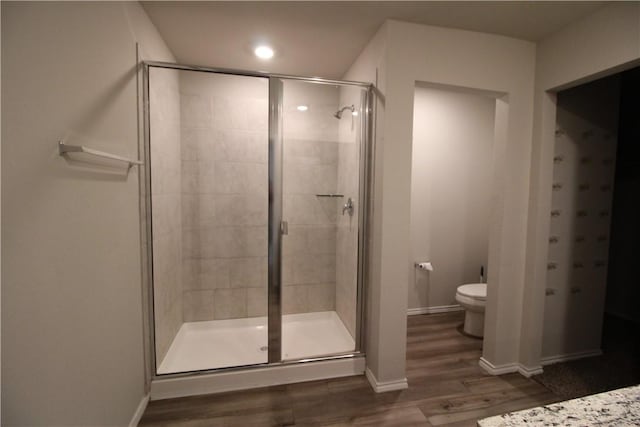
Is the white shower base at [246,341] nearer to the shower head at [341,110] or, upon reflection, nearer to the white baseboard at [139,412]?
the white baseboard at [139,412]

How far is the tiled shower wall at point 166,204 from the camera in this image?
1.94m

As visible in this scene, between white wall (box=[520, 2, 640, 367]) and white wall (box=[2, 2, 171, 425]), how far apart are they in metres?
2.69

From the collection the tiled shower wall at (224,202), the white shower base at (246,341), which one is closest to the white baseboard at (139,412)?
the white shower base at (246,341)

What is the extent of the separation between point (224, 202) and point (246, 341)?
1272mm

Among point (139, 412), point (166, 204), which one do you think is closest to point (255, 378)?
point (139, 412)

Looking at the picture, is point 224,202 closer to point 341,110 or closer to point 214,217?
point 214,217

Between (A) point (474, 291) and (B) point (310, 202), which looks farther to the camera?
(A) point (474, 291)

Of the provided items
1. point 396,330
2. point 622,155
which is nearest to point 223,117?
point 396,330

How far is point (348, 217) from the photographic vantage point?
245 centimetres

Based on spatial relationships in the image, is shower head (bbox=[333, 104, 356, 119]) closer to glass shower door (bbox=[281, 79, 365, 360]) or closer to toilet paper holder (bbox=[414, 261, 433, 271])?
glass shower door (bbox=[281, 79, 365, 360])

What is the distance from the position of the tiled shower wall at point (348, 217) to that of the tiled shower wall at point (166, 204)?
1381 mm

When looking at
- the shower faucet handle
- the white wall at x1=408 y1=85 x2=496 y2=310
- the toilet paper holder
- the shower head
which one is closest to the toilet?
the toilet paper holder

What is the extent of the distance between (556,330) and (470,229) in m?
1.32

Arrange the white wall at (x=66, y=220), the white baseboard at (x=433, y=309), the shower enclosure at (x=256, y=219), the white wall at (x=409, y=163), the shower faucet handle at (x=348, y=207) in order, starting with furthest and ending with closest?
the white baseboard at (x=433, y=309) → the shower faucet handle at (x=348, y=207) → the shower enclosure at (x=256, y=219) → the white wall at (x=409, y=163) → the white wall at (x=66, y=220)
